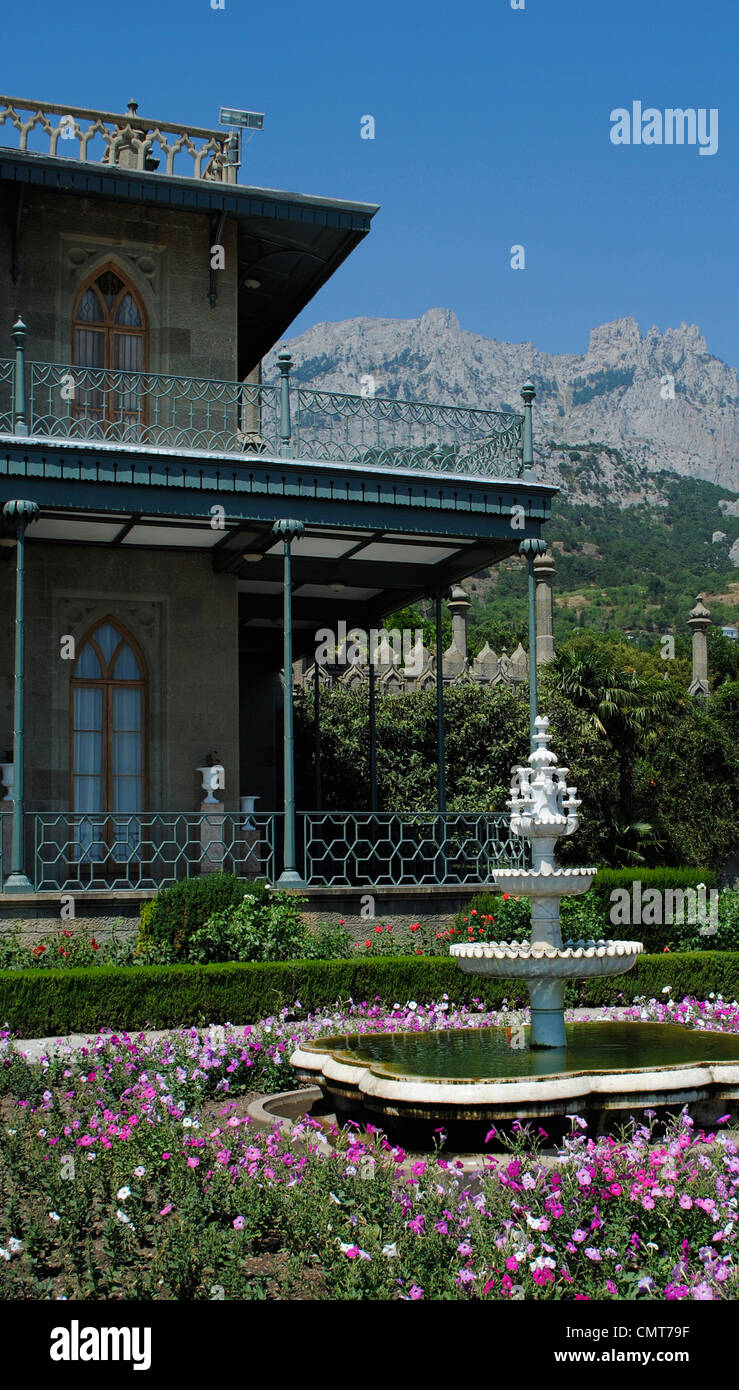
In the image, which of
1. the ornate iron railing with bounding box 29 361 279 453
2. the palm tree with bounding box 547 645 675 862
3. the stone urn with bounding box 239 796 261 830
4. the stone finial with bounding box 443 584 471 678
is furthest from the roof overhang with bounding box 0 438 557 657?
the stone finial with bounding box 443 584 471 678

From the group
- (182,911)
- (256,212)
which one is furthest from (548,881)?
(256,212)

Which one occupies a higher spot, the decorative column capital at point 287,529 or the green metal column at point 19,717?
the decorative column capital at point 287,529

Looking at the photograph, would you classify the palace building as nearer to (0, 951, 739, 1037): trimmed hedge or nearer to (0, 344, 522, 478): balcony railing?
(0, 344, 522, 478): balcony railing

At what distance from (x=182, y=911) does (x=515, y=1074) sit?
20.8 ft

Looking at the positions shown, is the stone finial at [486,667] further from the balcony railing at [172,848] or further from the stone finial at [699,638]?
the balcony railing at [172,848]

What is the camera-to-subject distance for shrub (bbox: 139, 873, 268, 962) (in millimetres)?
13555

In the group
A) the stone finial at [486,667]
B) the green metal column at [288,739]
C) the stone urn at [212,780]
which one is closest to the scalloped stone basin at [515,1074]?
the green metal column at [288,739]

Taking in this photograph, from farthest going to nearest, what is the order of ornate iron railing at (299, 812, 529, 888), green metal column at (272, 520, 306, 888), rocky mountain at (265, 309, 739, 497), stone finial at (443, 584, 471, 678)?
rocky mountain at (265, 309, 739, 497) < stone finial at (443, 584, 471, 678) < ornate iron railing at (299, 812, 529, 888) < green metal column at (272, 520, 306, 888)

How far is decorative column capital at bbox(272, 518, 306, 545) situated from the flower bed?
9299 millimetres

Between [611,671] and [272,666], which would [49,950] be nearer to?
[272,666]

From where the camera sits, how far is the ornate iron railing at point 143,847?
16625mm

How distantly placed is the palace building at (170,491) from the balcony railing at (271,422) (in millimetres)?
40

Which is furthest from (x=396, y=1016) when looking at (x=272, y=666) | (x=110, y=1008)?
(x=272, y=666)
